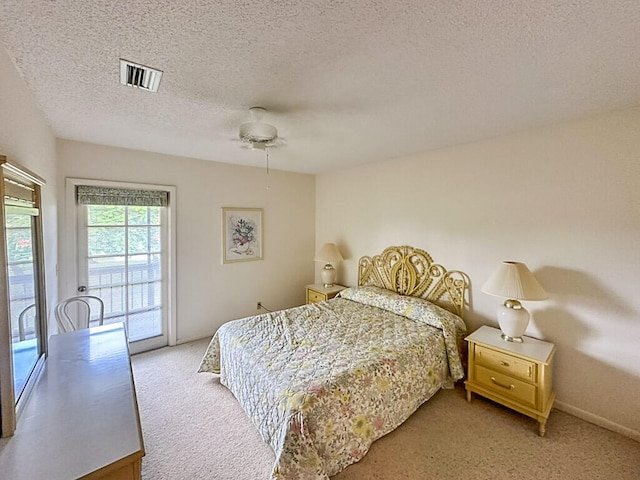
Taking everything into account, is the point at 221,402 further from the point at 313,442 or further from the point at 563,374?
the point at 563,374

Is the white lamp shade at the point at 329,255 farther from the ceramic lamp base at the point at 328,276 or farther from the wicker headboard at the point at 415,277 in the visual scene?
the wicker headboard at the point at 415,277

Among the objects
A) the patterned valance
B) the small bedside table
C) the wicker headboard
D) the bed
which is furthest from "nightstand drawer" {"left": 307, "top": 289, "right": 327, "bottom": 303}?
the patterned valance

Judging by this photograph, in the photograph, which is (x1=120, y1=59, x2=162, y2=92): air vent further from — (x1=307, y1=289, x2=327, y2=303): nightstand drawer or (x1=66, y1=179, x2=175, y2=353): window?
(x1=307, y1=289, x2=327, y2=303): nightstand drawer

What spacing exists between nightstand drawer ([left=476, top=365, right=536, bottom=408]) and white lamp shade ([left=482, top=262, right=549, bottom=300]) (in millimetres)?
652

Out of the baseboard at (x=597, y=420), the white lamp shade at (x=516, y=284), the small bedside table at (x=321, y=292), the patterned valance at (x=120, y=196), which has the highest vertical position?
the patterned valance at (x=120, y=196)

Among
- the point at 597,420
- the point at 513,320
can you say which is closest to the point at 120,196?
the point at 513,320

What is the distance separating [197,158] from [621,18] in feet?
11.9

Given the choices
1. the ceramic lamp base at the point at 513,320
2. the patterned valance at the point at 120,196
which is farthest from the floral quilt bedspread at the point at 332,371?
the patterned valance at the point at 120,196

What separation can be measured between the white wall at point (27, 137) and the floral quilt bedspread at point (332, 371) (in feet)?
5.32

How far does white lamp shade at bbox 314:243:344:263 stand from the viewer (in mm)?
3974

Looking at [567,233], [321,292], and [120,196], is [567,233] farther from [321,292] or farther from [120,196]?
[120,196]

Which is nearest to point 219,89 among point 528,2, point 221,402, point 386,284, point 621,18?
point 528,2

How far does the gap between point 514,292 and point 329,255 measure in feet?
7.52

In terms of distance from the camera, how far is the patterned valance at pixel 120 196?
2.84 metres
